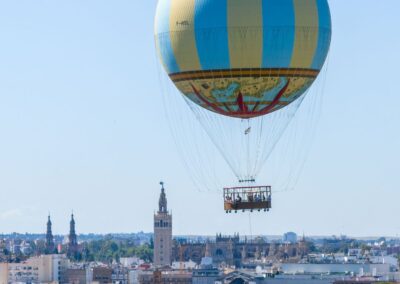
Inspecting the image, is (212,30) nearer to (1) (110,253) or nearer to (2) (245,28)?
(2) (245,28)

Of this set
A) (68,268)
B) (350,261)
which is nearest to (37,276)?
(68,268)

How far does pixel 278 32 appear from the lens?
44312 millimetres

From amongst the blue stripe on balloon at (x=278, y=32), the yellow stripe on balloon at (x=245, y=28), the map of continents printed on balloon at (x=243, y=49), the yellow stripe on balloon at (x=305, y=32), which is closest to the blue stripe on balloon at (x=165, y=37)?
the map of continents printed on balloon at (x=243, y=49)

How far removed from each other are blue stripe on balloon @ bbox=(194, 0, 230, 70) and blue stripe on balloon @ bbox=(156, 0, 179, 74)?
2.80ft

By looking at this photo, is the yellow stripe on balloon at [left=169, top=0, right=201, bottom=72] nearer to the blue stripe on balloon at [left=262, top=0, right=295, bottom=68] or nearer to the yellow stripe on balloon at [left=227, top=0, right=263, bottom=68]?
the yellow stripe on balloon at [left=227, top=0, right=263, bottom=68]

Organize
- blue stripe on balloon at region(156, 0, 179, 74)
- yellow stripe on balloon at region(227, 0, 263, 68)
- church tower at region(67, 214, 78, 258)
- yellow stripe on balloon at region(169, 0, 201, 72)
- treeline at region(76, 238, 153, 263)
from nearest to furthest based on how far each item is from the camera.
→ yellow stripe on balloon at region(227, 0, 263, 68), yellow stripe on balloon at region(169, 0, 201, 72), blue stripe on balloon at region(156, 0, 179, 74), church tower at region(67, 214, 78, 258), treeline at region(76, 238, 153, 263)

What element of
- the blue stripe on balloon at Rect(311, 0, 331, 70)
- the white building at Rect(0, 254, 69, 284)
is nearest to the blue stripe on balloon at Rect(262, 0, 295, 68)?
the blue stripe on balloon at Rect(311, 0, 331, 70)

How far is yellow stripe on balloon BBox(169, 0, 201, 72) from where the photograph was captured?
44438mm

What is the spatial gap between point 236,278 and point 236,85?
83.0 meters

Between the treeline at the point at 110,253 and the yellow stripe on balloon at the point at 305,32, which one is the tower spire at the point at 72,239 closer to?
the treeline at the point at 110,253

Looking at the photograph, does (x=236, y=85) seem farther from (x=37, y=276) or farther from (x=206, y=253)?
(x=206, y=253)

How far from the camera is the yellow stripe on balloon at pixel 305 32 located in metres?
44.6

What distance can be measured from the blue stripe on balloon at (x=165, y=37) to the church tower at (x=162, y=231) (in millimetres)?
98639

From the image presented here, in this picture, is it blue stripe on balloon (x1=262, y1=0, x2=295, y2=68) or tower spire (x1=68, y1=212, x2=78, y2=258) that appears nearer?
blue stripe on balloon (x1=262, y1=0, x2=295, y2=68)
